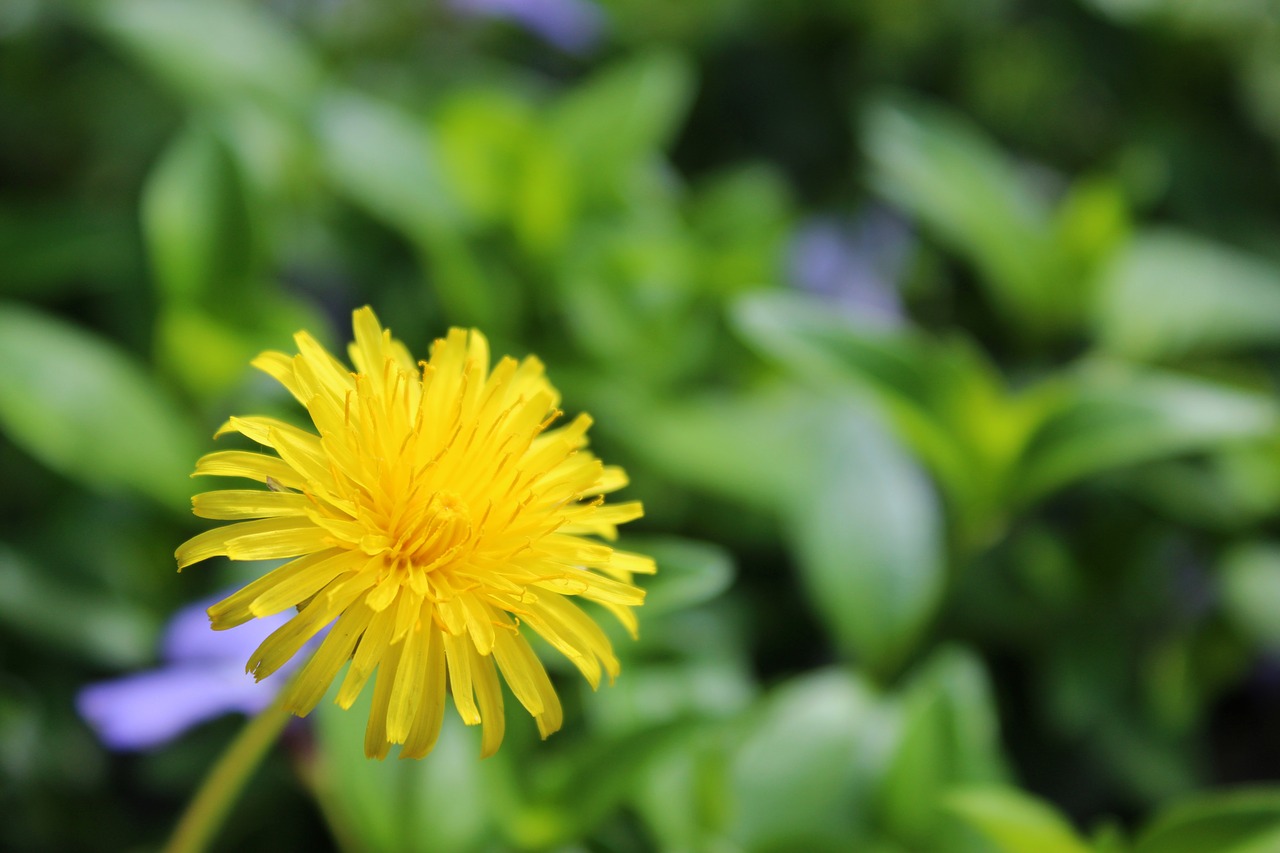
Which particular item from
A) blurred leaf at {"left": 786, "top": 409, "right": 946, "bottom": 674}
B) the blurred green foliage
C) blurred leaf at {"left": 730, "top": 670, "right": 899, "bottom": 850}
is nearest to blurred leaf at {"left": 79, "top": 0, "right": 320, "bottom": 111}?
the blurred green foliage

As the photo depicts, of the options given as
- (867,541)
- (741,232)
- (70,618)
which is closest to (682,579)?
(867,541)

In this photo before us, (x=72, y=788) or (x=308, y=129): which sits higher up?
(x=308, y=129)

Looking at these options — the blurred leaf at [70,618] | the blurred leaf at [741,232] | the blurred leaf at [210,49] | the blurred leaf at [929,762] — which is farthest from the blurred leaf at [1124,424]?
the blurred leaf at [210,49]

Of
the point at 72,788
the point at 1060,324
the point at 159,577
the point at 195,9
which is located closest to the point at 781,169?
the point at 1060,324

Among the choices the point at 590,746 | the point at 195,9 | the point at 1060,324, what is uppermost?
the point at 195,9

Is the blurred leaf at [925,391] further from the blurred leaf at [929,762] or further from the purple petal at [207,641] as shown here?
the purple petal at [207,641]

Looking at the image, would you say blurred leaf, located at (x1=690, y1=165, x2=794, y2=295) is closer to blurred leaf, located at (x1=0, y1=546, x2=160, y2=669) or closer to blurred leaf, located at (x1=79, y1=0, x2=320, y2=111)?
blurred leaf, located at (x1=79, y1=0, x2=320, y2=111)

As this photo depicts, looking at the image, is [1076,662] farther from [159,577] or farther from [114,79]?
[114,79]

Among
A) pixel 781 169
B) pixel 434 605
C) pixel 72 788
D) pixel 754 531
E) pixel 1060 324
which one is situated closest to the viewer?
pixel 434 605
